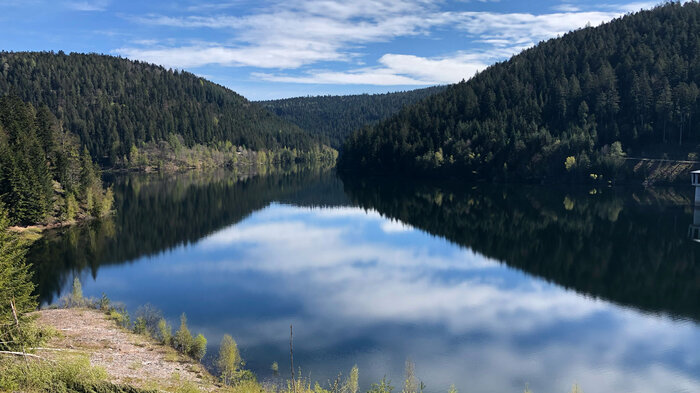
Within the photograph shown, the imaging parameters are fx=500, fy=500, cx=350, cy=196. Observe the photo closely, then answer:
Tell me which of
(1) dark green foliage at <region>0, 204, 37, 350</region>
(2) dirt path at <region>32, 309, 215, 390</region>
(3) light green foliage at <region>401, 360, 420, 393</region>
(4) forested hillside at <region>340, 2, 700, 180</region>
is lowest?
(3) light green foliage at <region>401, 360, 420, 393</region>

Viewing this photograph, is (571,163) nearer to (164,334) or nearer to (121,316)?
(121,316)

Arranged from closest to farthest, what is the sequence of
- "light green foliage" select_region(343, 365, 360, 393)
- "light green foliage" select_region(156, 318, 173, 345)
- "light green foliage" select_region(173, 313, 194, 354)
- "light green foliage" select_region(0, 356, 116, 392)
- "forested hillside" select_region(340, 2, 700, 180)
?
"light green foliage" select_region(0, 356, 116, 392)
"light green foliage" select_region(343, 365, 360, 393)
"light green foliage" select_region(173, 313, 194, 354)
"light green foliage" select_region(156, 318, 173, 345)
"forested hillside" select_region(340, 2, 700, 180)

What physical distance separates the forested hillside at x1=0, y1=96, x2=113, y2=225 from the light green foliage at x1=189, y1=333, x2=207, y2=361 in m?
40.1

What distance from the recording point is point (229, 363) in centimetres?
2842

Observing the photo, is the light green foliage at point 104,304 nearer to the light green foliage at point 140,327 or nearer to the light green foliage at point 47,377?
the light green foliage at point 140,327

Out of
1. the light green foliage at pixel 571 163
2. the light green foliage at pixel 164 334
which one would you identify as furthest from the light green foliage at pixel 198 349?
the light green foliage at pixel 571 163

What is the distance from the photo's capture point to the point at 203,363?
3034 centimetres

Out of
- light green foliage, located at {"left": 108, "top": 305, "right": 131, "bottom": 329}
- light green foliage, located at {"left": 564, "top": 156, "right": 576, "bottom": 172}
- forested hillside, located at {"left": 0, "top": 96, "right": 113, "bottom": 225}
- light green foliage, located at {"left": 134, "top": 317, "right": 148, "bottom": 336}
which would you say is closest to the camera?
light green foliage, located at {"left": 134, "top": 317, "right": 148, "bottom": 336}

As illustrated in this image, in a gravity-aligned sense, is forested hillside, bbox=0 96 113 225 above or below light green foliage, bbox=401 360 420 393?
above

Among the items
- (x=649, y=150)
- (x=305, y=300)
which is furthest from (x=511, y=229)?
(x=649, y=150)

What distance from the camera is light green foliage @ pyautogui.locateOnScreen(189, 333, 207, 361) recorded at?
102 ft

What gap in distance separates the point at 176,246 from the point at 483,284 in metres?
41.1

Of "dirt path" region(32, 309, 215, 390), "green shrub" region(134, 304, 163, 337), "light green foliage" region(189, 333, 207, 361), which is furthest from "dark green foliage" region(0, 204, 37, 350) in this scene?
"light green foliage" region(189, 333, 207, 361)

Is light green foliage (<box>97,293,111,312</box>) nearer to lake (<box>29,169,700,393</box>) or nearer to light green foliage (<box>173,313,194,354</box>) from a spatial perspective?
lake (<box>29,169,700,393</box>)
